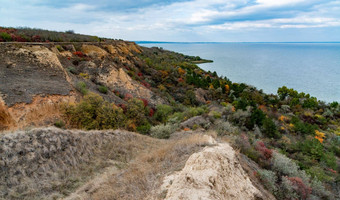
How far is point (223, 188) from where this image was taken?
17.5ft

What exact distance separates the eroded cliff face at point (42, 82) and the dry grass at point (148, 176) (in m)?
9.26

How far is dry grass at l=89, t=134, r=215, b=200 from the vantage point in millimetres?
5242

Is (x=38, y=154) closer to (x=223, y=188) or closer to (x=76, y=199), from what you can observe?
(x=76, y=199)

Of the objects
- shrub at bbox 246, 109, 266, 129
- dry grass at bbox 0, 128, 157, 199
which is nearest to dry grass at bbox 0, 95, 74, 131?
dry grass at bbox 0, 128, 157, 199

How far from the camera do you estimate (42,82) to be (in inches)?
609

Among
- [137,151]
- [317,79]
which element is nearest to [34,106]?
[137,151]

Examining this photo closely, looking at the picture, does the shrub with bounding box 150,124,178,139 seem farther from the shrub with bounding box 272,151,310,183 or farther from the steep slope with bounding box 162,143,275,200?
the steep slope with bounding box 162,143,275,200


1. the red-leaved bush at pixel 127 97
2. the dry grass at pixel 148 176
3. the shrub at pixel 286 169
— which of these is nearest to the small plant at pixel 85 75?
the red-leaved bush at pixel 127 97

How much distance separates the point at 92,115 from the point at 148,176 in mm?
9238

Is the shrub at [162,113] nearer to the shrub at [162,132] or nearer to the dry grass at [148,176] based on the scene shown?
the shrub at [162,132]

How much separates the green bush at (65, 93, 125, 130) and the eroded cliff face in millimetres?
1313

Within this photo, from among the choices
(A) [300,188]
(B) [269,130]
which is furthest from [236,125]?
(A) [300,188]

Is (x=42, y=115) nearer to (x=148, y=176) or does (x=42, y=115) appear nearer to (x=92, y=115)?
(x=92, y=115)

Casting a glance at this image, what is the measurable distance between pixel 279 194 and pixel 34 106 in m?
14.9
